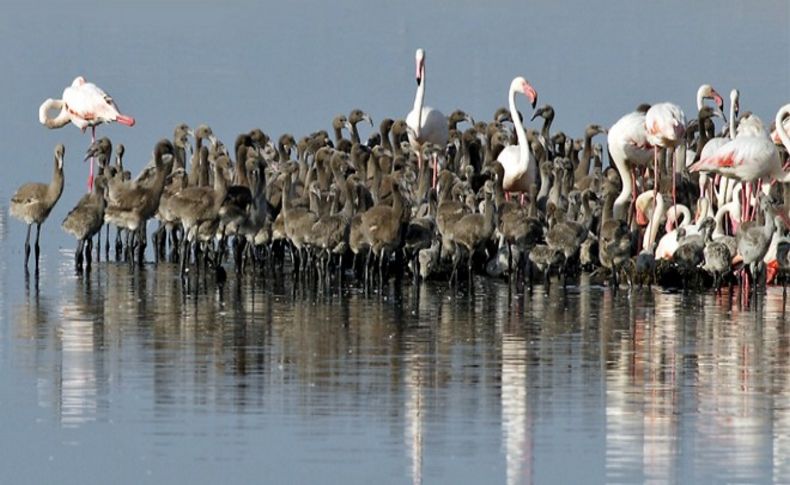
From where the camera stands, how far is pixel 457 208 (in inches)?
838

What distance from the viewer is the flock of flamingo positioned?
68.7 ft

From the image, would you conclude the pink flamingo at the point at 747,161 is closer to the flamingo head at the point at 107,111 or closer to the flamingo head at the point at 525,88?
the flamingo head at the point at 525,88

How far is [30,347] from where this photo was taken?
1655 cm

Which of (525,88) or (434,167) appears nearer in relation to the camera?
(434,167)

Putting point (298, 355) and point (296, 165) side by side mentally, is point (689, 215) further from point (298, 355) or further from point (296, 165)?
point (298, 355)

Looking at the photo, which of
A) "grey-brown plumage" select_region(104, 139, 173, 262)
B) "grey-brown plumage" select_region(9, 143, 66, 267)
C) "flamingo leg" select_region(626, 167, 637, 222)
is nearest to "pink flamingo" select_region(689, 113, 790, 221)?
"flamingo leg" select_region(626, 167, 637, 222)

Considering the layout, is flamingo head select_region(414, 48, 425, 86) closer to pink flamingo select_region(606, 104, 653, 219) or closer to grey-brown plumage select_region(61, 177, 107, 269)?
pink flamingo select_region(606, 104, 653, 219)

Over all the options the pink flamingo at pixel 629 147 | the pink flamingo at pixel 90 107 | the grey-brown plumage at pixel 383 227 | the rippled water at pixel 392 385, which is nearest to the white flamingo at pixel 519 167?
the pink flamingo at pixel 629 147

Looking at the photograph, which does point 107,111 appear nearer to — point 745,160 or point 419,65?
point 419,65

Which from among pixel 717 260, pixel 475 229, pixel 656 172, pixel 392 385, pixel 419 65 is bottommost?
pixel 392 385

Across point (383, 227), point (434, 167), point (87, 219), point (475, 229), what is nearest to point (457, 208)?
point (475, 229)

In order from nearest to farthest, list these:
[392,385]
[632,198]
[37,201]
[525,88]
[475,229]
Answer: [392,385] < [475,229] < [37,201] < [632,198] < [525,88]

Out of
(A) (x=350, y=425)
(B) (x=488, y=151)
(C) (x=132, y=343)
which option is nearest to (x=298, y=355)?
(C) (x=132, y=343)

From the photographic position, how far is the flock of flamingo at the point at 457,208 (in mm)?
20938
